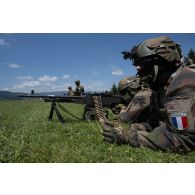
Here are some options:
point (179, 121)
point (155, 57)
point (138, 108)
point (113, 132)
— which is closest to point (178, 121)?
point (179, 121)

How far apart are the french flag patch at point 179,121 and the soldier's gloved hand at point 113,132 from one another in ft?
4.85

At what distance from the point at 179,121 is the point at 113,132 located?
1798 millimetres

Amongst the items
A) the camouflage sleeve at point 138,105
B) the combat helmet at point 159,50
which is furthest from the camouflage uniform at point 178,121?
the camouflage sleeve at point 138,105

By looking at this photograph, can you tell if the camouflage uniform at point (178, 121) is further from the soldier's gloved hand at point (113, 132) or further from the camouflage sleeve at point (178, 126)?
the soldier's gloved hand at point (113, 132)

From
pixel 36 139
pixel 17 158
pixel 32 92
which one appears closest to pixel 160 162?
pixel 17 158

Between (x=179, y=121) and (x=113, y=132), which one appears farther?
(x=113, y=132)

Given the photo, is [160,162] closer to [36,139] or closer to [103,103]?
[36,139]

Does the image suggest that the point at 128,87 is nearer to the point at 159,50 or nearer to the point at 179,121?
the point at 159,50

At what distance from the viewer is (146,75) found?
7.38 m

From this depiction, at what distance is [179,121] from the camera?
18.9 ft

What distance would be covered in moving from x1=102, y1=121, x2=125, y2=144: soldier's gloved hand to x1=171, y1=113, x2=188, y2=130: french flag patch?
148 cm

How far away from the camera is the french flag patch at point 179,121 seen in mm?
5730

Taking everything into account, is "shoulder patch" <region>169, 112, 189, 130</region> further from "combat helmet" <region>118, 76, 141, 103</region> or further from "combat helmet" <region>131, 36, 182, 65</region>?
"combat helmet" <region>118, 76, 141, 103</region>

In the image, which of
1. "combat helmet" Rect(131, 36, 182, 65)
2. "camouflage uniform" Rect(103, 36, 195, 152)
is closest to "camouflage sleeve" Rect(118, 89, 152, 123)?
"combat helmet" Rect(131, 36, 182, 65)
